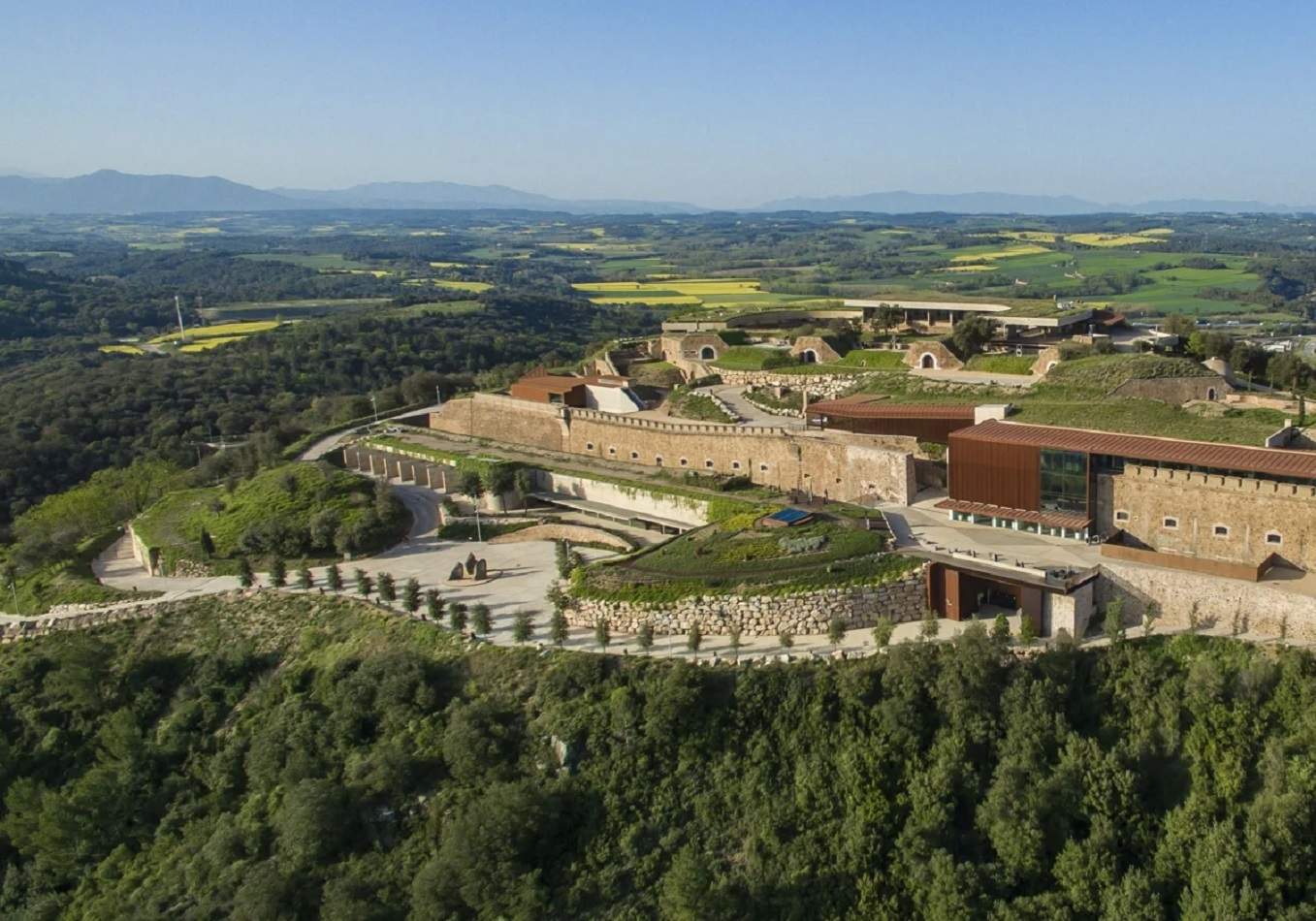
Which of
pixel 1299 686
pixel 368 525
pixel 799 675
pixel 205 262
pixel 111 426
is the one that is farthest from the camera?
pixel 205 262

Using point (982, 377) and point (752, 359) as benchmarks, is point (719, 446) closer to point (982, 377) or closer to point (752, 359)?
point (752, 359)

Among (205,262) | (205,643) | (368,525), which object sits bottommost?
(205,643)

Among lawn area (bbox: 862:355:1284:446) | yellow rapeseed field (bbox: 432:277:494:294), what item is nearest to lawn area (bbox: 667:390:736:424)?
lawn area (bbox: 862:355:1284:446)

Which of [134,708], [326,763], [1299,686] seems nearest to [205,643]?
[134,708]

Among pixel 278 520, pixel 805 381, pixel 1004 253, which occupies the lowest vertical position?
pixel 278 520

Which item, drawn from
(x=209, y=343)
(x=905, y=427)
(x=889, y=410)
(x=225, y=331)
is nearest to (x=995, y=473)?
(x=905, y=427)

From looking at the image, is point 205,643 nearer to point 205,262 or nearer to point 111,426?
point 111,426

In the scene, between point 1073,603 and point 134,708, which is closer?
point 1073,603
